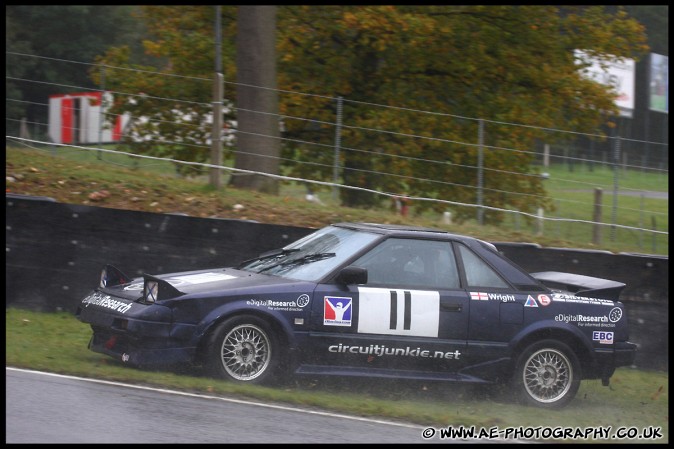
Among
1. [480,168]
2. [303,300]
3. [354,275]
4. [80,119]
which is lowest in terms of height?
[303,300]

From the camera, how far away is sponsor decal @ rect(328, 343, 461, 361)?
7.81 m

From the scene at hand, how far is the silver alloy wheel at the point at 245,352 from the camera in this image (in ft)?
24.7

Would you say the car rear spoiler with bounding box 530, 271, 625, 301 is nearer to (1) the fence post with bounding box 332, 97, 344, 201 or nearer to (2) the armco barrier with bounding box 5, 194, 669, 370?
(2) the armco barrier with bounding box 5, 194, 669, 370

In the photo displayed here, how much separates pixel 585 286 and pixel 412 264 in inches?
71.8

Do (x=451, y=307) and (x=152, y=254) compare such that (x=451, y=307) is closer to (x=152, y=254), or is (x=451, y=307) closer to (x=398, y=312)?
(x=398, y=312)

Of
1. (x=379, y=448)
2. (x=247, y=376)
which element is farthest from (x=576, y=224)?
(x=379, y=448)

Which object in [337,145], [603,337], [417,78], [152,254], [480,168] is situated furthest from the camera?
[417,78]

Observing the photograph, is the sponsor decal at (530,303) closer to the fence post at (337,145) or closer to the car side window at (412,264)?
the car side window at (412,264)

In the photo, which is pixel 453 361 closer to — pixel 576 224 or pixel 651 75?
pixel 576 224

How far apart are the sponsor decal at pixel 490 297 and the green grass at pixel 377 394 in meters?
0.83

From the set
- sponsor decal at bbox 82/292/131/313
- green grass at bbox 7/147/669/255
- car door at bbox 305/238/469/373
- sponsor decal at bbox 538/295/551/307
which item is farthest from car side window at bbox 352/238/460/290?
green grass at bbox 7/147/669/255

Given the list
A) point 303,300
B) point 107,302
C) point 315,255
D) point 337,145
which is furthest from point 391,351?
point 337,145

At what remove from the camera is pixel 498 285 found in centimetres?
834

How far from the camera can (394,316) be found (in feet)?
26.1
